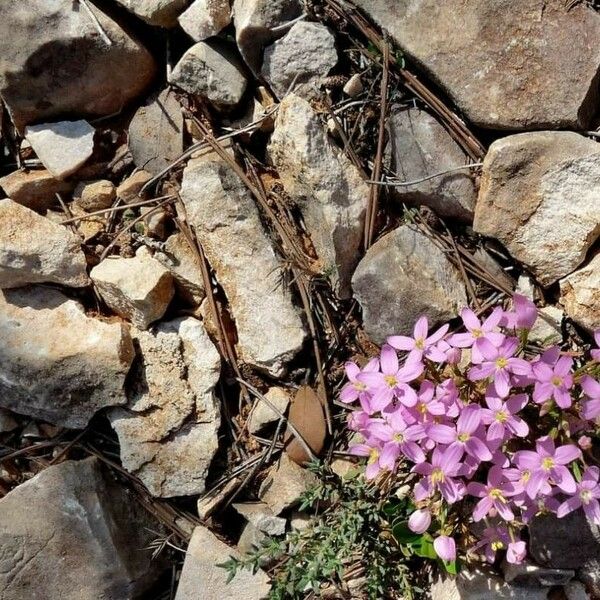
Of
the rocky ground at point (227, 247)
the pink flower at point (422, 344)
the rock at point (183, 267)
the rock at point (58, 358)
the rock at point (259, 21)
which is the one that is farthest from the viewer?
the rock at point (183, 267)

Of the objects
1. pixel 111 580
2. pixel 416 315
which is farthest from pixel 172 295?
pixel 111 580

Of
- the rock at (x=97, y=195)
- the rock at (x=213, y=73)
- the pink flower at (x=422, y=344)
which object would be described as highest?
the rock at (x=213, y=73)

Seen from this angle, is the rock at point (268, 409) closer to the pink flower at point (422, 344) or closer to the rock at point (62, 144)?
the pink flower at point (422, 344)

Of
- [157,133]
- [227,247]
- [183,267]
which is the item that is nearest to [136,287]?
[183,267]

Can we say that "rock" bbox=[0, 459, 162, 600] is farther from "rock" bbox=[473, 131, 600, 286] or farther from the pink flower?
"rock" bbox=[473, 131, 600, 286]

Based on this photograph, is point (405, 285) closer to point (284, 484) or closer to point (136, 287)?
point (284, 484)

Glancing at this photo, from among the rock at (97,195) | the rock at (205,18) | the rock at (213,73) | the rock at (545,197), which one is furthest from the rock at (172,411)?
the rock at (545,197)

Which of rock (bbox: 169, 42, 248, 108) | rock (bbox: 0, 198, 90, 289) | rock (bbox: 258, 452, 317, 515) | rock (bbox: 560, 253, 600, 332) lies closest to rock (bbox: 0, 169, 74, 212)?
rock (bbox: 0, 198, 90, 289)
